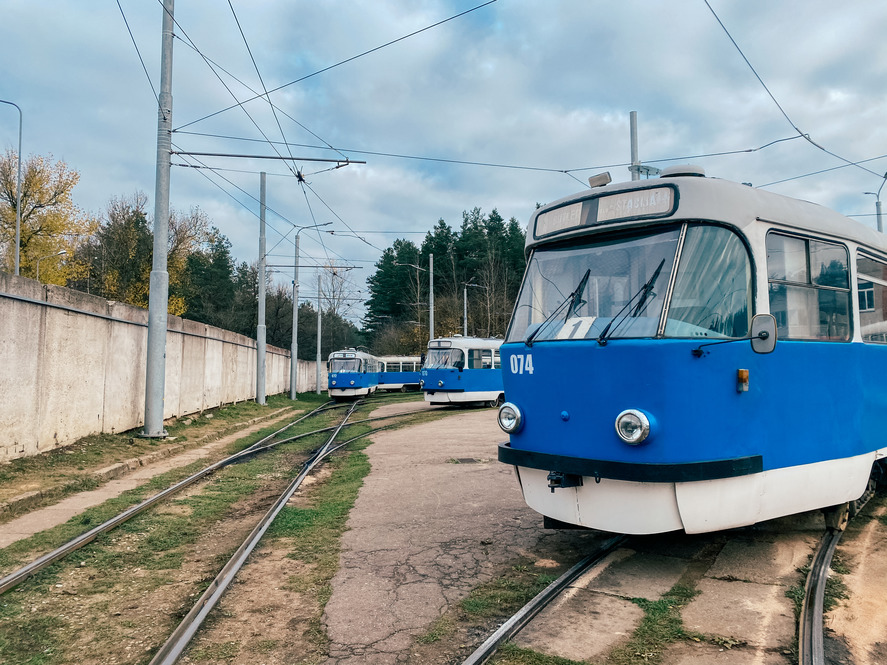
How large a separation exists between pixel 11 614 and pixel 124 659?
129 cm

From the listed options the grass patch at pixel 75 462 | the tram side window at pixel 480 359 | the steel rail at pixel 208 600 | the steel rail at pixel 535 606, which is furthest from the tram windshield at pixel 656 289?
the tram side window at pixel 480 359

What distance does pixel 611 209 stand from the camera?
5445mm

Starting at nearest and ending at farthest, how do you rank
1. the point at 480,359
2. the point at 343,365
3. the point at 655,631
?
the point at 655,631 → the point at 480,359 → the point at 343,365

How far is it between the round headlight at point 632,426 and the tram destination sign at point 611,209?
5.15 ft

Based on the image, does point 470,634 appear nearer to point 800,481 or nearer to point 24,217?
point 800,481

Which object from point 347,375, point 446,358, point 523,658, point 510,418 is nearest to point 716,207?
point 510,418

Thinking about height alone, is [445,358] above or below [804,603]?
above

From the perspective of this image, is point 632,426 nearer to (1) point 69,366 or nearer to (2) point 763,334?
(2) point 763,334

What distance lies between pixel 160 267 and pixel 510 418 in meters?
10.4

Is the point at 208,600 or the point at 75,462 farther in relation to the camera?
the point at 75,462

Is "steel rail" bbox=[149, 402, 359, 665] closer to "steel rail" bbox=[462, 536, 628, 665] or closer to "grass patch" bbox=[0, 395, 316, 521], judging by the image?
"steel rail" bbox=[462, 536, 628, 665]

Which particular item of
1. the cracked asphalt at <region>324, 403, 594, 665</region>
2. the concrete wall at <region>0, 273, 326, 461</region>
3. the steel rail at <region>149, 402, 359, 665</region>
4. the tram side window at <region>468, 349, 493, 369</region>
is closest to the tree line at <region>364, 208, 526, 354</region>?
the tram side window at <region>468, 349, 493, 369</region>

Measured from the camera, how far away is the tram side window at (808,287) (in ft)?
17.6

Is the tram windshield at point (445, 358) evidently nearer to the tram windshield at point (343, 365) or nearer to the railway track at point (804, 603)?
the tram windshield at point (343, 365)
